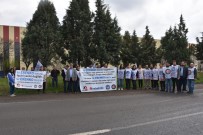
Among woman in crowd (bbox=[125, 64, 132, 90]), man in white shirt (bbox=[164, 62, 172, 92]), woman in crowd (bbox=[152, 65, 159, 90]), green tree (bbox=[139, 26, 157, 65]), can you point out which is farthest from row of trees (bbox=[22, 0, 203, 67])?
green tree (bbox=[139, 26, 157, 65])

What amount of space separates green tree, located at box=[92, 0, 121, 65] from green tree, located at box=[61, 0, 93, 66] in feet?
2.43

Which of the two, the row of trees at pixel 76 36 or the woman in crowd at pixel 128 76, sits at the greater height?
the row of trees at pixel 76 36

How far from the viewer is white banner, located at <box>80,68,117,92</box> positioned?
73.7ft

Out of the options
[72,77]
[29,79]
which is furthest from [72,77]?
[29,79]

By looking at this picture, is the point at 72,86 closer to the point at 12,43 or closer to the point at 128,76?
the point at 128,76

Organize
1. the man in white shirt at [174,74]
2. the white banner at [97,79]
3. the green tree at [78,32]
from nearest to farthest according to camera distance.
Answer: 1. the man in white shirt at [174,74]
2. the white banner at [97,79]
3. the green tree at [78,32]

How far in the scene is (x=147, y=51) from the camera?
189 feet

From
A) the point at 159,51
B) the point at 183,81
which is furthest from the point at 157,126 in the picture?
the point at 159,51

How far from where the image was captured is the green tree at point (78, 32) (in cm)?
3152

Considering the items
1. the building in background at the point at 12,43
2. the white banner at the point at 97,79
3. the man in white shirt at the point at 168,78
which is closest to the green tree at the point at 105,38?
the white banner at the point at 97,79

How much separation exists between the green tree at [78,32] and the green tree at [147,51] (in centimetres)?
2519

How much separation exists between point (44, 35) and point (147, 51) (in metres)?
26.6

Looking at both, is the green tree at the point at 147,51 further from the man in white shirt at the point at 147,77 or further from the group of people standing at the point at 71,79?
the group of people standing at the point at 71,79

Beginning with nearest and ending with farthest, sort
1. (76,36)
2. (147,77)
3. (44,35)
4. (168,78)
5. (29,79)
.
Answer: (29,79) → (168,78) → (147,77) → (76,36) → (44,35)
